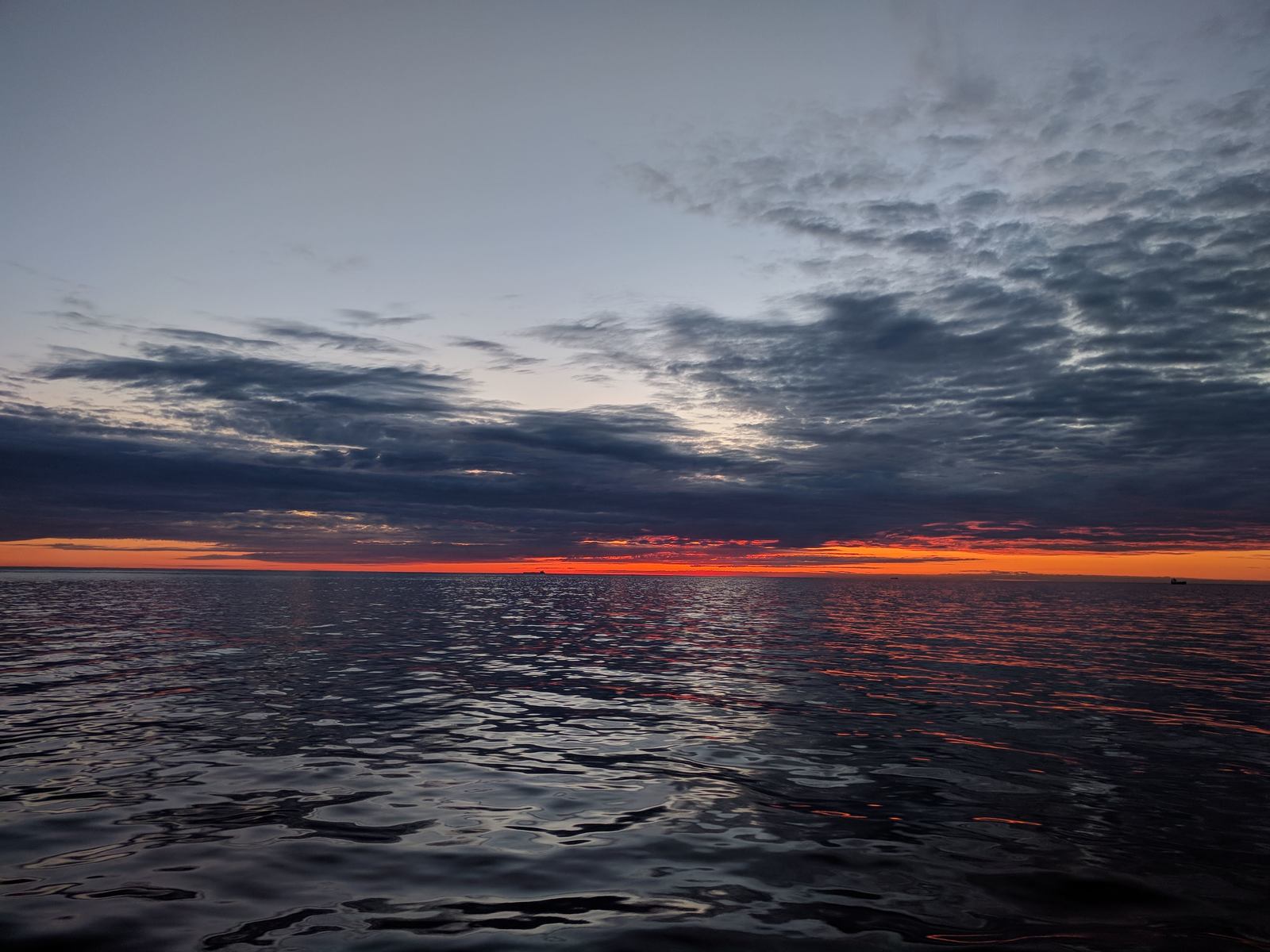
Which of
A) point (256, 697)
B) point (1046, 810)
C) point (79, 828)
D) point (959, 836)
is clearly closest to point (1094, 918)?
point (959, 836)

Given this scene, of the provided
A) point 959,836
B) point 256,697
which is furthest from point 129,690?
point 959,836

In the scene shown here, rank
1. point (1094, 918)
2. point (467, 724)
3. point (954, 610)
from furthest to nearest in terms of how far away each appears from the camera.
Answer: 1. point (954, 610)
2. point (467, 724)
3. point (1094, 918)

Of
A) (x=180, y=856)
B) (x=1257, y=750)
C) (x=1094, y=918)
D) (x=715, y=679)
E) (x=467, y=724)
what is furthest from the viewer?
(x=715, y=679)

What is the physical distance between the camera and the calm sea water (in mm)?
7926

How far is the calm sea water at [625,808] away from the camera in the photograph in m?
7.93

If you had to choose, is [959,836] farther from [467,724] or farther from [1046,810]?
[467,724]

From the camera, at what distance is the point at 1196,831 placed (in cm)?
1112

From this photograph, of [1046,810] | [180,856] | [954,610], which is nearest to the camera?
[180,856]

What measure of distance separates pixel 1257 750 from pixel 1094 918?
11875 millimetres

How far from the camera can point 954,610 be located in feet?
252

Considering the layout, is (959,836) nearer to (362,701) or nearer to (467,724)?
(467,724)

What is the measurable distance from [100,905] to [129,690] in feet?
55.1

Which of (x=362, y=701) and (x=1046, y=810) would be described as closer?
(x=1046, y=810)

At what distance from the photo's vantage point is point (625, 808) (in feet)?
39.5
